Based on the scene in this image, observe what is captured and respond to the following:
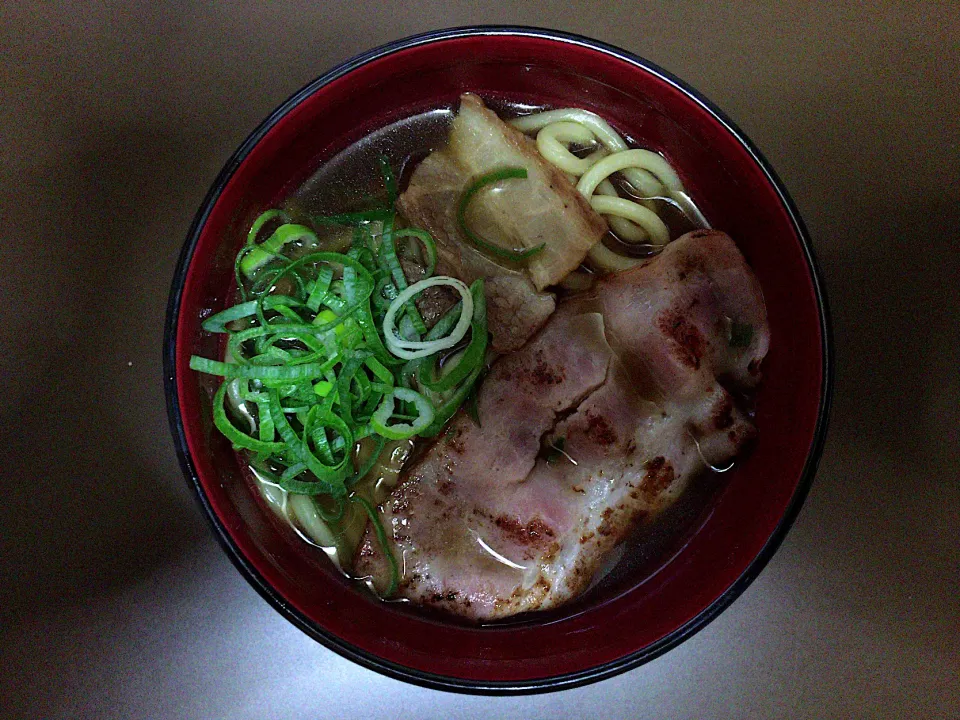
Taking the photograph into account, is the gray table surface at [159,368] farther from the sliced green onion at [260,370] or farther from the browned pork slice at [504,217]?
the browned pork slice at [504,217]

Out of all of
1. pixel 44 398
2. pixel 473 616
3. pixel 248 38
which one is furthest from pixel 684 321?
pixel 44 398

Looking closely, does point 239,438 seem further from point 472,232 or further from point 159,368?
point 472,232

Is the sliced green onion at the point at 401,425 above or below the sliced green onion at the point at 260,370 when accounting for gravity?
below

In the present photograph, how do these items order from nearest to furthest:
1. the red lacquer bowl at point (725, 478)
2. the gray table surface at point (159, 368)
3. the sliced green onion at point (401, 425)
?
the red lacquer bowl at point (725, 478)
the sliced green onion at point (401, 425)
the gray table surface at point (159, 368)

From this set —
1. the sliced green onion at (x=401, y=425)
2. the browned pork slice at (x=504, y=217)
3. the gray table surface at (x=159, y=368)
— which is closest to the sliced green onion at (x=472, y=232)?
the browned pork slice at (x=504, y=217)

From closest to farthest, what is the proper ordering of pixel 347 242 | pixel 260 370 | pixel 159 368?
pixel 260 370, pixel 347 242, pixel 159 368

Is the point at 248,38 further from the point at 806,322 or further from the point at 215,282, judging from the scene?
the point at 806,322

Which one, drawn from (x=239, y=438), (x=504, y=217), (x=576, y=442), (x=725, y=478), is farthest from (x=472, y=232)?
(x=725, y=478)
